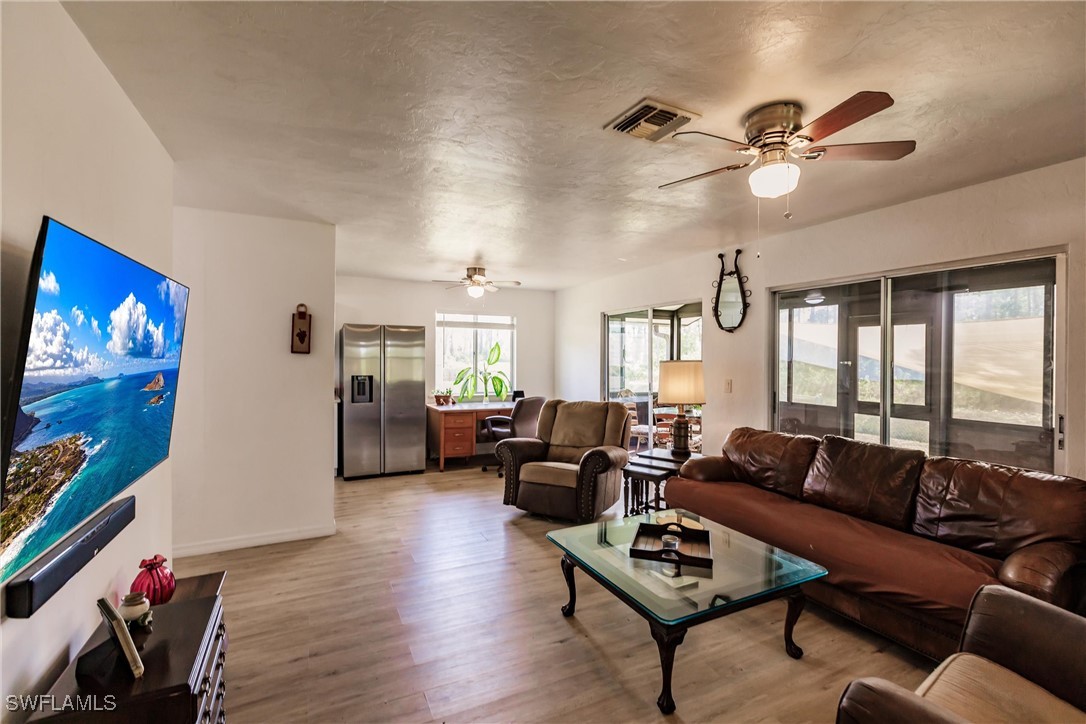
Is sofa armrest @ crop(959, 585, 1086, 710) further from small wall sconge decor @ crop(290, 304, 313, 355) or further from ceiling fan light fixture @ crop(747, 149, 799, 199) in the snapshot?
small wall sconge decor @ crop(290, 304, 313, 355)

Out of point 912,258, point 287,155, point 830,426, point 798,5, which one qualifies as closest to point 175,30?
point 287,155

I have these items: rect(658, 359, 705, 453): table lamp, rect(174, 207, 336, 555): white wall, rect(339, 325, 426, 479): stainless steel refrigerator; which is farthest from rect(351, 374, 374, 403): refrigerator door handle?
rect(658, 359, 705, 453): table lamp

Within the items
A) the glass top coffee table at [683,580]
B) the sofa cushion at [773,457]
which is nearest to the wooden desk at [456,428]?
the sofa cushion at [773,457]

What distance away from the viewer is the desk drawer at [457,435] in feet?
20.1

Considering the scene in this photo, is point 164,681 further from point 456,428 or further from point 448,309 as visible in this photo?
point 448,309

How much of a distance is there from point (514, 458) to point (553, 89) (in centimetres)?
322

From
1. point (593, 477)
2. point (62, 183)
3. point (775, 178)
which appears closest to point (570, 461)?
point (593, 477)

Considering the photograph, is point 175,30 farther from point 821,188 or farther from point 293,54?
point 821,188

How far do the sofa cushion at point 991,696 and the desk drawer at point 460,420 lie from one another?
5.15 m

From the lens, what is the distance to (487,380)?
23.9 ft

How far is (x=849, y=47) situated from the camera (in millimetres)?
1653

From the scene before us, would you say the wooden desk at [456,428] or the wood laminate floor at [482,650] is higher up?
the wooden desk at [456,428]

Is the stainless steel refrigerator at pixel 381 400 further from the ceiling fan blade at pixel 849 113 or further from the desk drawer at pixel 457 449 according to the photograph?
the ceiling fan blade at pixel 849 113

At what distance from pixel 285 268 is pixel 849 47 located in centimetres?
368
